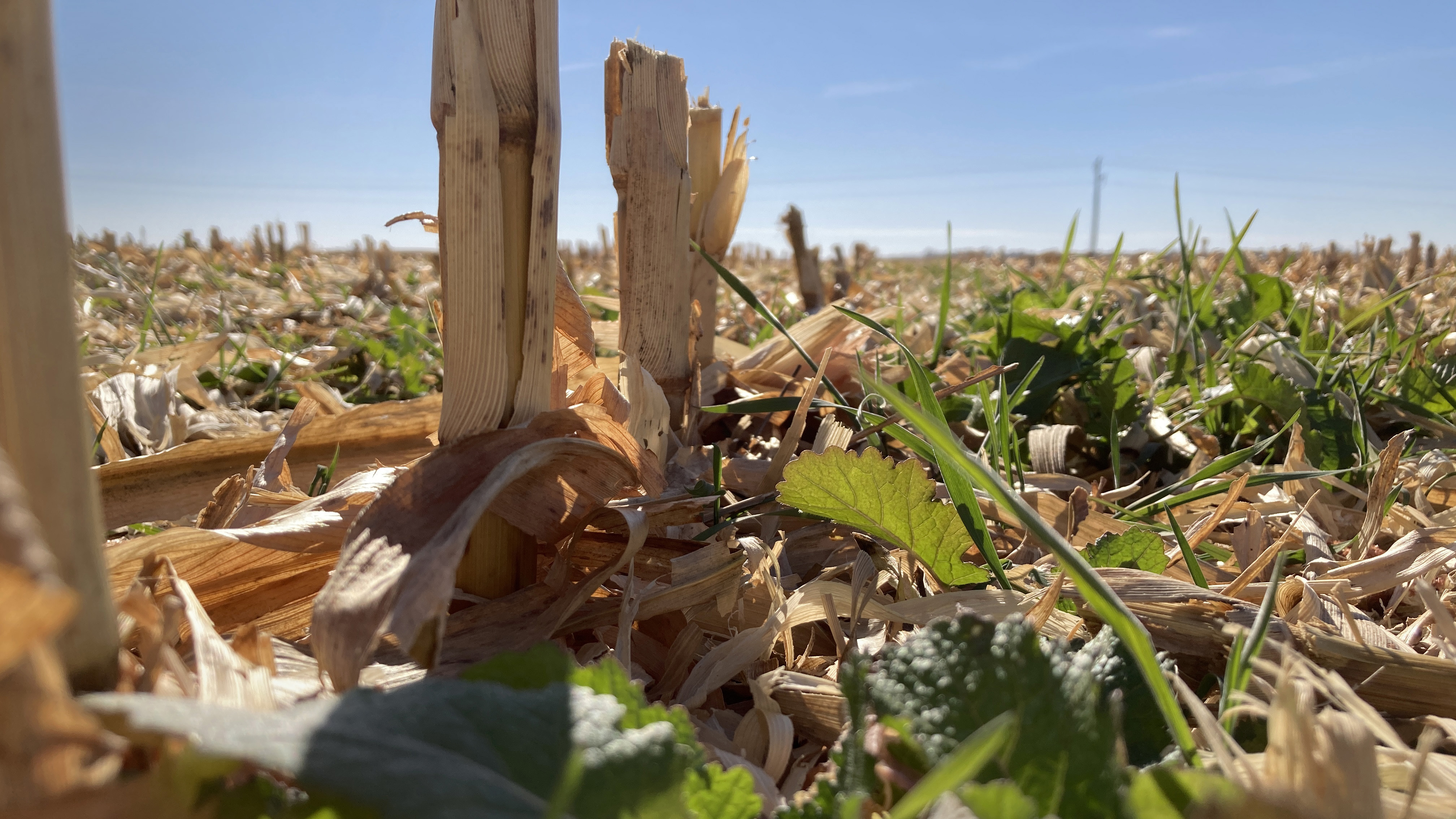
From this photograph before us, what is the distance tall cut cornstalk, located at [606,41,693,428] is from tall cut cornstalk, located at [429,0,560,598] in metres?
0.50

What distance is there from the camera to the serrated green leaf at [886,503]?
1018 mm

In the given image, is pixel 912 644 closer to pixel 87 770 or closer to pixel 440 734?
pixel 440 734

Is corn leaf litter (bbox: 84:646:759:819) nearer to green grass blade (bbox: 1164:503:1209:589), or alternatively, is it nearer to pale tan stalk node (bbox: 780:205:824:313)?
green grass blade (bbox: 1164:503:1209:589)

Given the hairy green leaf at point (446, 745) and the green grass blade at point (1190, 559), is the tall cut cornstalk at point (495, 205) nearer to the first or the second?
the hairy green leaf at point (446, 745)

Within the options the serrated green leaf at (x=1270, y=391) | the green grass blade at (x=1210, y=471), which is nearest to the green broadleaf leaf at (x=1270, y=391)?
the serrated green leaf at (x=1270, y=391)

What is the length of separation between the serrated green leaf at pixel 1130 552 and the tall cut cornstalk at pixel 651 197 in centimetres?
66

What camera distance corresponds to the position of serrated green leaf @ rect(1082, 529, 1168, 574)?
109cm

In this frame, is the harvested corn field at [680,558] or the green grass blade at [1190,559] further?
the green grass blade at [1190,559]

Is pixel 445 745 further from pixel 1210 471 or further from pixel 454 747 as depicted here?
pixel 1210 471

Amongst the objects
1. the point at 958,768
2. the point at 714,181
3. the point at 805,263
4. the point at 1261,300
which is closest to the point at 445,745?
the point at 958,768

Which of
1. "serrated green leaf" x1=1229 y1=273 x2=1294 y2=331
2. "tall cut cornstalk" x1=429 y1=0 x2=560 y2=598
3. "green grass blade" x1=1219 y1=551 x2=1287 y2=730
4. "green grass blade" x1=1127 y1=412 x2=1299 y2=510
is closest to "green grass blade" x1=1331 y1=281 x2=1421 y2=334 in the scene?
Answer: "serrated green leaf" x1=1229 y1=273 x2=1294 y2=331

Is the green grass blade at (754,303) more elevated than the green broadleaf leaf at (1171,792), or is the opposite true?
the green grass blade at (754,303)

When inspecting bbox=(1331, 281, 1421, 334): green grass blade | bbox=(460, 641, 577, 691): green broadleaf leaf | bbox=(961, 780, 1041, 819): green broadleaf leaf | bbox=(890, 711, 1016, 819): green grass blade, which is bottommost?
bbox=(961, 780, 1041, 819): green broadleaf leaf

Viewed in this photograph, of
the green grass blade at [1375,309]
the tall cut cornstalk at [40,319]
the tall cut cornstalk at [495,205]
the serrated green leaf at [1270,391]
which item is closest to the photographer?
the tall cut cornstalk at [40,319]
